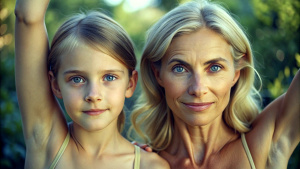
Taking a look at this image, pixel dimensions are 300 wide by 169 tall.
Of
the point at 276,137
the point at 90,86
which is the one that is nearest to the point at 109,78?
the point at 90,86

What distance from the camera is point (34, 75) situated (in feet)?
8.81

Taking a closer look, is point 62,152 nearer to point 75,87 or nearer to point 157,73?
point 75,87

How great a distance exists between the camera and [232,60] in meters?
2.94

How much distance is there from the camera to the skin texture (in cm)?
279

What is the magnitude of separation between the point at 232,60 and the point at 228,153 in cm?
67

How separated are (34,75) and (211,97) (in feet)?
3.85

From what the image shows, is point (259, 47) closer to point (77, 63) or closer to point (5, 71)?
point (5, 71)

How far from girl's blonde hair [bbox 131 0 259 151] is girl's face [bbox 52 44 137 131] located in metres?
0.46

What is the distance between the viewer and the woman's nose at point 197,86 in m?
2.75

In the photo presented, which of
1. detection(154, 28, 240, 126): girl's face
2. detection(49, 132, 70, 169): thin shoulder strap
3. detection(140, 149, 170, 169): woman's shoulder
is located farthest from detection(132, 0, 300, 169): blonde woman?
detection(49, 132, 70, 169): thin shoulder strap

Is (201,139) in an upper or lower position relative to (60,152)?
lower

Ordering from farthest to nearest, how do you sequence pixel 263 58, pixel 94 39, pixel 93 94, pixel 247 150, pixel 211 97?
pixel 263 58
pixel 247 150
pixel 211 97
pixel 94 39
pixel 93 94

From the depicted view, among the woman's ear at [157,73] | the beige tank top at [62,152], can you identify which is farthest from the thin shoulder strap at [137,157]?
the woman's ear at [157,73]

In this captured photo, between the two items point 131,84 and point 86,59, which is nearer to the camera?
point 86,59
